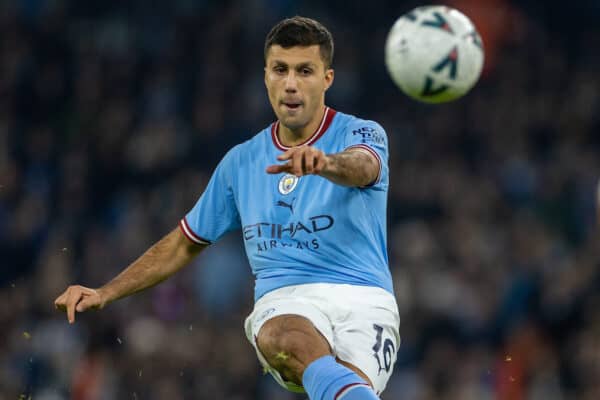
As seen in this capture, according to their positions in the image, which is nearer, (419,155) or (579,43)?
(419,155)

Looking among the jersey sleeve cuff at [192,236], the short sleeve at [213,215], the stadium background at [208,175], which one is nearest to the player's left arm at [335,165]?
the short sleeve at [213,215]

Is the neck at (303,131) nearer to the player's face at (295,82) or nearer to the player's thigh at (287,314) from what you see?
the player's face at (295,82)

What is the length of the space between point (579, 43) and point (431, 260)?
4.63 m

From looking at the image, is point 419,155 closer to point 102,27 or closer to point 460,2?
point 460,2

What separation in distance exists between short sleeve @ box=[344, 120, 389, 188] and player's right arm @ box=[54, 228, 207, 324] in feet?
3.86

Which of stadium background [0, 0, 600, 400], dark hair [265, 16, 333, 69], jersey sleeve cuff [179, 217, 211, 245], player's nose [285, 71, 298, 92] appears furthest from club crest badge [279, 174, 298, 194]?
stadium background [0, 0, 600, 400]

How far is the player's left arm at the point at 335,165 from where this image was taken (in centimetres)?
505

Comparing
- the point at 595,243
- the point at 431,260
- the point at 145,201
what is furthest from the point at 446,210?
the point at 145,201

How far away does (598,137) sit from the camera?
13758 millimetres

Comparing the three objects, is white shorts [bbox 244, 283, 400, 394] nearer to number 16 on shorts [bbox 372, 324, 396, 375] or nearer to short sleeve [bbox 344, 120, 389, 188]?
number 16 on shorts [bbox 372, 324, 396, 375]

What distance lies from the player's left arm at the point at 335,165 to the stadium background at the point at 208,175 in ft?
16.2

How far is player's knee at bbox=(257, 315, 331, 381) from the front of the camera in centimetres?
557

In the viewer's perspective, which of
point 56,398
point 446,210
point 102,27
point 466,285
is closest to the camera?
point 56,398

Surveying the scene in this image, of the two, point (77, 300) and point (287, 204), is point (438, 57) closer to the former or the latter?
point (287, 204)
